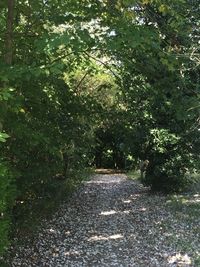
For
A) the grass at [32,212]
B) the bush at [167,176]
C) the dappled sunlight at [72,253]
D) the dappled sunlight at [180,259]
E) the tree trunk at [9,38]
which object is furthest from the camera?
the bush at [167,176]

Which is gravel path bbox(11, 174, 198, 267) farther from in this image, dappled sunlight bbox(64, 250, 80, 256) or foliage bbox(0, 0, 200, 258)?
foliage bbox(0, 0, 200, 258)

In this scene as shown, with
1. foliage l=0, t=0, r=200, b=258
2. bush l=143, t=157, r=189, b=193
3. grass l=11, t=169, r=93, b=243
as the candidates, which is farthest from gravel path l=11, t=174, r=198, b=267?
foliage l=0, t=0, r=200, b=258

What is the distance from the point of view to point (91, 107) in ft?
31.8

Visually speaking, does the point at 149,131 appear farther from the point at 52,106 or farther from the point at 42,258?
the point at 42,258

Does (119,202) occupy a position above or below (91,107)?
below

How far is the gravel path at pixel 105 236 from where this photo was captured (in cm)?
762

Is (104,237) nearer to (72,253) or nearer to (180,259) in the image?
(72,253)

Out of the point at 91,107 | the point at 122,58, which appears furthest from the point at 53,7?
the point at 91,107

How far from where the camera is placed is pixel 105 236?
30.2ft

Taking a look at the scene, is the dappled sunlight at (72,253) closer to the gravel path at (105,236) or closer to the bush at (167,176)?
the gravel path at (105,236)

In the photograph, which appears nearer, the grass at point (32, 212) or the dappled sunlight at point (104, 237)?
the grass at point (32, 212)

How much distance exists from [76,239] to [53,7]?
14.5 ft

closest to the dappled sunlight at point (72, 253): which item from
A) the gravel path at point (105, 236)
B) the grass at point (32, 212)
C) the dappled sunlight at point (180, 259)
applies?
the gravel path at point (105, 236)

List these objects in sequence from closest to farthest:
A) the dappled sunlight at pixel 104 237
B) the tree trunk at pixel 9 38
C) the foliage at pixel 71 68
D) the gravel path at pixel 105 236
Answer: the foliage at pixel 71 68 < the tree trunk at pixel 9 38 < the gravel path at pixel 105 236 < the dappled sunlight at pixel 104 237
